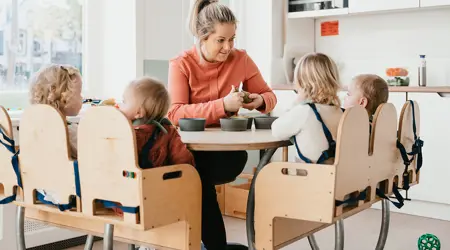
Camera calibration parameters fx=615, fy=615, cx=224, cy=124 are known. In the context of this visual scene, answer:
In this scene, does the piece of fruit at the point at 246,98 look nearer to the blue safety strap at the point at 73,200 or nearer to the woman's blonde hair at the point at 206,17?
the woman's blonde hair at the point at 206,17

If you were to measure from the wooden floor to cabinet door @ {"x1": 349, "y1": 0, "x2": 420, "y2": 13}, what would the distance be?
1.35 meters

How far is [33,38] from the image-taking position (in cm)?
329

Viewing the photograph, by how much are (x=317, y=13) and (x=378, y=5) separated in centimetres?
47

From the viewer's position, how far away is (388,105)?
2047 mm

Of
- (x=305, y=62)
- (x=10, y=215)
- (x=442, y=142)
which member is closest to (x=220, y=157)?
(x=305, y=62)

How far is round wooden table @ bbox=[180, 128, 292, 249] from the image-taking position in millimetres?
1783

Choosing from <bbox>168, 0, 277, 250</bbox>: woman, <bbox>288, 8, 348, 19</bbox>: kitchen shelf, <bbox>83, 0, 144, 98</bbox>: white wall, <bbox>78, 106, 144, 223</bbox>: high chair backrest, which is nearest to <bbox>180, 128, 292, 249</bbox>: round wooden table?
<bbox>168, 0, 277, 250</bbox>: woman

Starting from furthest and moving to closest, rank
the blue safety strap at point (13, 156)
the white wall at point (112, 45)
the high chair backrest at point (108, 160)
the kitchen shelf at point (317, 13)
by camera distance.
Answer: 1. the kitchen shelf at point (317, 13)
2. the white wall at point (112, 45)
3. the blue safety strap at point (13, 156)
4. the high chair backrest at point (108, 160)

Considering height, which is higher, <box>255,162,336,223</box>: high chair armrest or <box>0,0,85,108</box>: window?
<box>0,0,85,108</box>: window

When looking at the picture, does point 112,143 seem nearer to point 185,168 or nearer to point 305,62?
point 185,168

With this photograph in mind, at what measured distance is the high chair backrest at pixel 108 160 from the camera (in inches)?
64.1

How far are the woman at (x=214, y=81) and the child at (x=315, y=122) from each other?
1.09 ft

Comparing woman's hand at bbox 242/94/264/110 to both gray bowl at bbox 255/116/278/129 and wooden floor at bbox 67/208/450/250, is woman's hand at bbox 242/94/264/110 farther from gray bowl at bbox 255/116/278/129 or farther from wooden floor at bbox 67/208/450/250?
wooden floor at bbox 67/208/450/250

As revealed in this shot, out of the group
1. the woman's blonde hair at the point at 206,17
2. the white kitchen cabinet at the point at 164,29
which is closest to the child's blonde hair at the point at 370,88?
the woman's blonde hair at the point at 206,17
